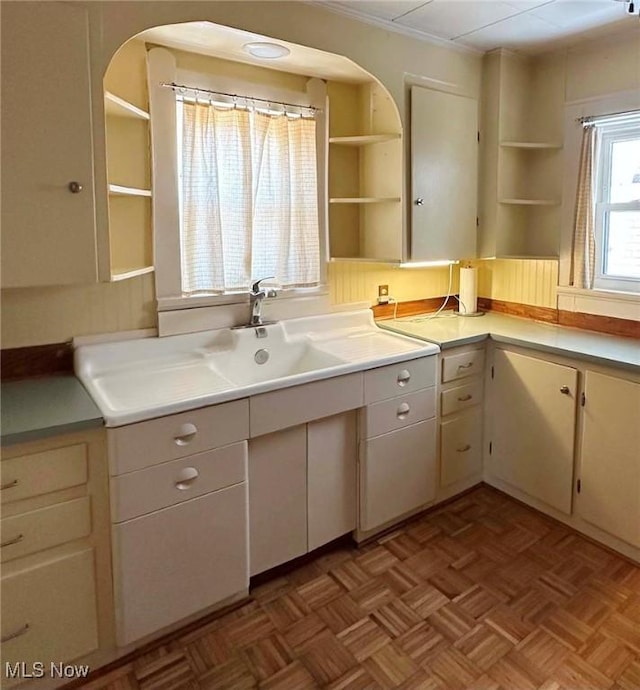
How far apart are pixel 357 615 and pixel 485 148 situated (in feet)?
8.01

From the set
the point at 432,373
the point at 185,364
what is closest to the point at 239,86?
the point at 185,364

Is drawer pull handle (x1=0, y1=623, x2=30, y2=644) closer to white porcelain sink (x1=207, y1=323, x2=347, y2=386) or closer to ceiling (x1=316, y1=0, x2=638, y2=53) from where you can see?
white porcelain sink (x1=207, y1=323, x2=347, y2=386)

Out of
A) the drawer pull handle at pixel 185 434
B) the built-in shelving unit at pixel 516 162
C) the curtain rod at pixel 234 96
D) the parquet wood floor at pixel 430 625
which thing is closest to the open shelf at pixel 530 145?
the built-in shelving unit at pixel 516 162

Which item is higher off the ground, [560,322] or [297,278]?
[297,278]

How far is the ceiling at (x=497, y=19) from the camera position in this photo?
2.19 meters

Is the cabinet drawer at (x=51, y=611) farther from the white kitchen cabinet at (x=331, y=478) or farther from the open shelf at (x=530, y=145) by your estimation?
the open shelf at (x=530, y=145)

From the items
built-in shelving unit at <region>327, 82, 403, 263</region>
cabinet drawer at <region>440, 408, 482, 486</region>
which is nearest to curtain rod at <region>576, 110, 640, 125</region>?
built-in shelving unit at <region>327, 82, 403, 263</region>

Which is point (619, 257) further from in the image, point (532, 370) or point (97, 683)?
point (97, 683)

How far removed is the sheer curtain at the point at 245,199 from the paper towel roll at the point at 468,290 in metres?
0.98

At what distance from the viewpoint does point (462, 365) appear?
2658 mm

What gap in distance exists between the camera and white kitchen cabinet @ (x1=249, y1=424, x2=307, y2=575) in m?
2.04

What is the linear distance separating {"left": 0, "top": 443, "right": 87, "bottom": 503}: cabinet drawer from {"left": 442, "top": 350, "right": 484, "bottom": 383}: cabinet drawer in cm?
169

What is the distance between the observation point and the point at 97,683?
5.59ft

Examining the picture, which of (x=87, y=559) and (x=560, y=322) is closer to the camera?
(x=87, y=559)
